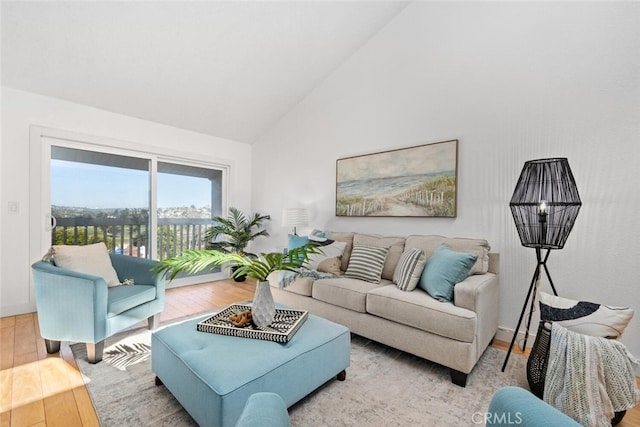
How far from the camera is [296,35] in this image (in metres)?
3.10

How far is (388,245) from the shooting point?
2.82 meters

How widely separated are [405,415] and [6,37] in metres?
4.16

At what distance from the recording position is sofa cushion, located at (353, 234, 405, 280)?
268 centimetres

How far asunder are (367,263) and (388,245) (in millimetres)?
357

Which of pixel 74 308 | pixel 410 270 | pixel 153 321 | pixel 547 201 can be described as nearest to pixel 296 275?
pixel 410 270

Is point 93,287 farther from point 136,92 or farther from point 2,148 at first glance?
point 136,92

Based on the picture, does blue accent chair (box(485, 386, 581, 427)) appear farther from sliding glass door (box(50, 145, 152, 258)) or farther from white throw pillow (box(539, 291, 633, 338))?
sliding glass door (box(50, 145, 152, 258))

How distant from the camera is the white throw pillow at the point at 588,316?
147 cm

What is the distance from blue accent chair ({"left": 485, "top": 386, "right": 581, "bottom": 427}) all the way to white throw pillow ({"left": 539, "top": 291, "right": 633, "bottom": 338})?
111 cm

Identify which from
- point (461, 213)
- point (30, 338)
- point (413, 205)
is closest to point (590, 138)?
point (461, 213)

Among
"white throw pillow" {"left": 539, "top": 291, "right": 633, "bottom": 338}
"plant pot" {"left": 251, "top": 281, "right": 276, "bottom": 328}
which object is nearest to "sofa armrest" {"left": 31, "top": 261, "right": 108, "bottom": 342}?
"plant pot" {"left": 251, "top": 281, "right": 276, "bottom": 328}

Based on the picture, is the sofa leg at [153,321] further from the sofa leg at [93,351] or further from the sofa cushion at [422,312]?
the sofa cushion at [422,312]

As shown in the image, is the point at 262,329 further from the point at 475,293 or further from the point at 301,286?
the point at 475,293

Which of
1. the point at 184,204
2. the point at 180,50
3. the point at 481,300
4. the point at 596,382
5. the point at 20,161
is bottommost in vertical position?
the point at 596,382
